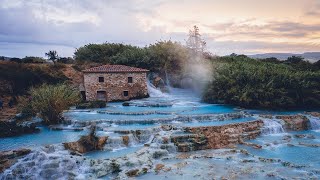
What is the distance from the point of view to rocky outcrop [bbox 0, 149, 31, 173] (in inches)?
607

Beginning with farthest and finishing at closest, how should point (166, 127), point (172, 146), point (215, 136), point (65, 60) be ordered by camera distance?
point (65, 60) → point (166, 127) → point (215, 136) → point (172, 146)

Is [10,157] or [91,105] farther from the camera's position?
[91,105]

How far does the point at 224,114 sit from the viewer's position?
24.4m

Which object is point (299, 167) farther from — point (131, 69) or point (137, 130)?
point (131, 69)

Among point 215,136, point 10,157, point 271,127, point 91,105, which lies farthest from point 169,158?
point 91,105

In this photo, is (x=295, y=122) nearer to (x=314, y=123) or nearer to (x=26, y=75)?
(x=314, y=123)

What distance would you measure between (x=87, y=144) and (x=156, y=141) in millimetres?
3919

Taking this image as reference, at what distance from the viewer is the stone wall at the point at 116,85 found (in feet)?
105

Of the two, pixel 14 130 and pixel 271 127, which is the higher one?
pixel 14 130

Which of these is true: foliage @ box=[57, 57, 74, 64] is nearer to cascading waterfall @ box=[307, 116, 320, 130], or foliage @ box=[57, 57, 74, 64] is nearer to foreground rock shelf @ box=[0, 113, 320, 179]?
foreground rock shelf @ box=[0, 113, 320, 179]

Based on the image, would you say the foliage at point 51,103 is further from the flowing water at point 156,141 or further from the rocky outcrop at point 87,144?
the rocky outcrop at point 87,144

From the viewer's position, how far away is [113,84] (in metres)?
32.6

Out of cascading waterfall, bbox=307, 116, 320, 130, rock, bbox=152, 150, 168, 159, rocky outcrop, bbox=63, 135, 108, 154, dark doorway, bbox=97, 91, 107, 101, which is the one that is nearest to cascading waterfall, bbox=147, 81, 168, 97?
dark doorway, bbox=97, 91, 107, 101

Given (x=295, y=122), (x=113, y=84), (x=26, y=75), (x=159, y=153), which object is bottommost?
(x=159, y=153)
